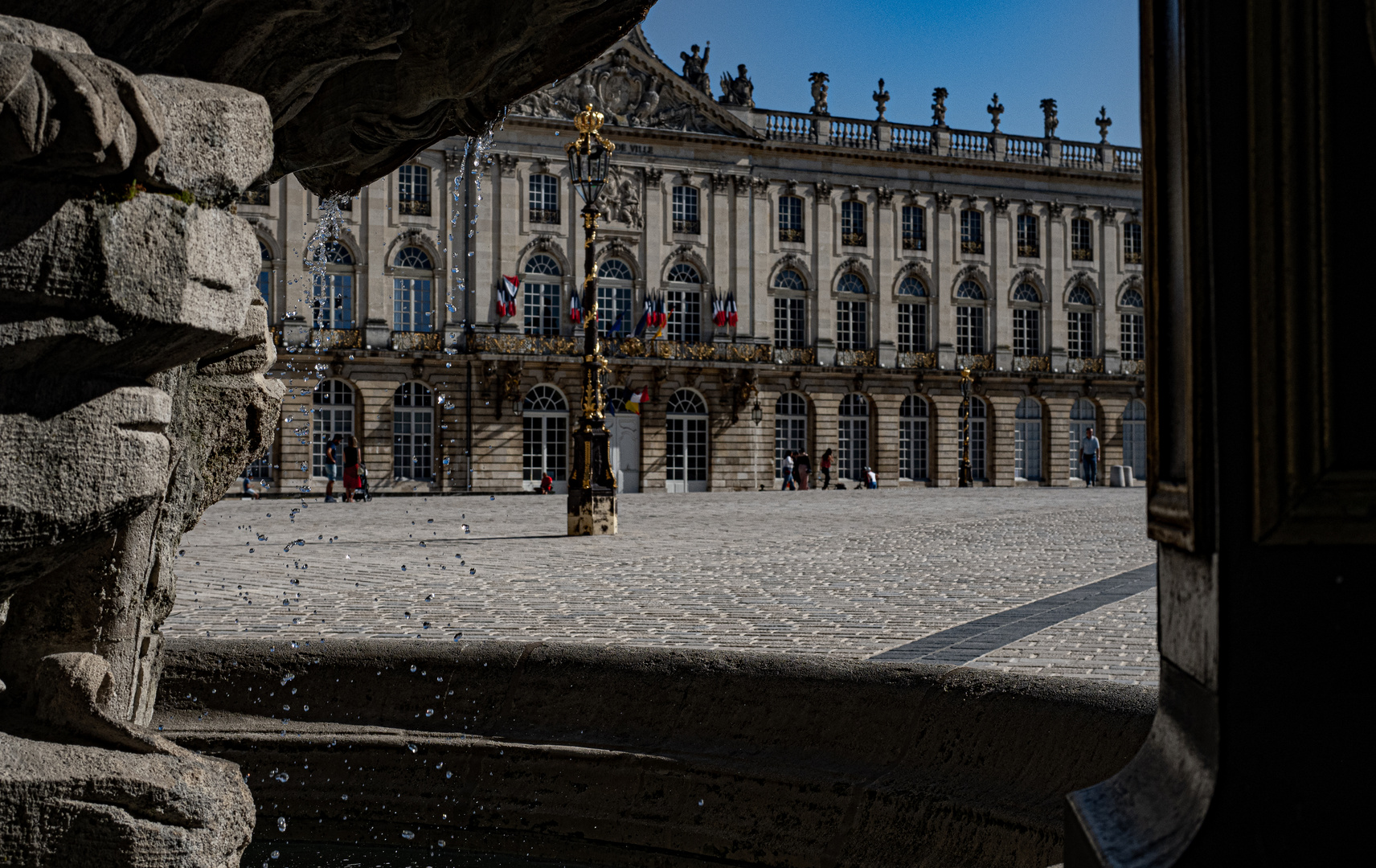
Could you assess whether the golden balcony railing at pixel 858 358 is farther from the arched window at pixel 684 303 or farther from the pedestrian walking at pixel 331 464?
the pedestrian walking at pixel 331 464

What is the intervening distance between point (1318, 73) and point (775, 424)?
37593 millimetres

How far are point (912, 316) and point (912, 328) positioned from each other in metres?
0.40

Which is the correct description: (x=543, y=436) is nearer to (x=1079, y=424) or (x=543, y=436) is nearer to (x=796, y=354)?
(x=796, y=354)

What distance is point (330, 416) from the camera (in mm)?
34094

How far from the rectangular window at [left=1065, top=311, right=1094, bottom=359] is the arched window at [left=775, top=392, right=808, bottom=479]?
997 cm

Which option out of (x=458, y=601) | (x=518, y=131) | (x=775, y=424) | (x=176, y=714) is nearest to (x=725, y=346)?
(x=775, y=424)

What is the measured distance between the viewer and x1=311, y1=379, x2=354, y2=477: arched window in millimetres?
33969

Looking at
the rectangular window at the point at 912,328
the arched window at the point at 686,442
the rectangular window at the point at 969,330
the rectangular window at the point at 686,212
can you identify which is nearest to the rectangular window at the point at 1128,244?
the rectangular window at the point at 969,330

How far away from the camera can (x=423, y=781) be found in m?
3.53

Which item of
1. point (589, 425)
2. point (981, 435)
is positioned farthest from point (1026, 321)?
point (589, 425)

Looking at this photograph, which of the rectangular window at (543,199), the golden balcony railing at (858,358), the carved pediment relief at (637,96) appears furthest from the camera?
the golden balcony railing at (858,358)

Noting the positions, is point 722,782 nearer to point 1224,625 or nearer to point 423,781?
point 423,781

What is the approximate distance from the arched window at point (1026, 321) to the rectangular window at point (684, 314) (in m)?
11.3

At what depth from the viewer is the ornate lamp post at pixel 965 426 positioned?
38.3m
